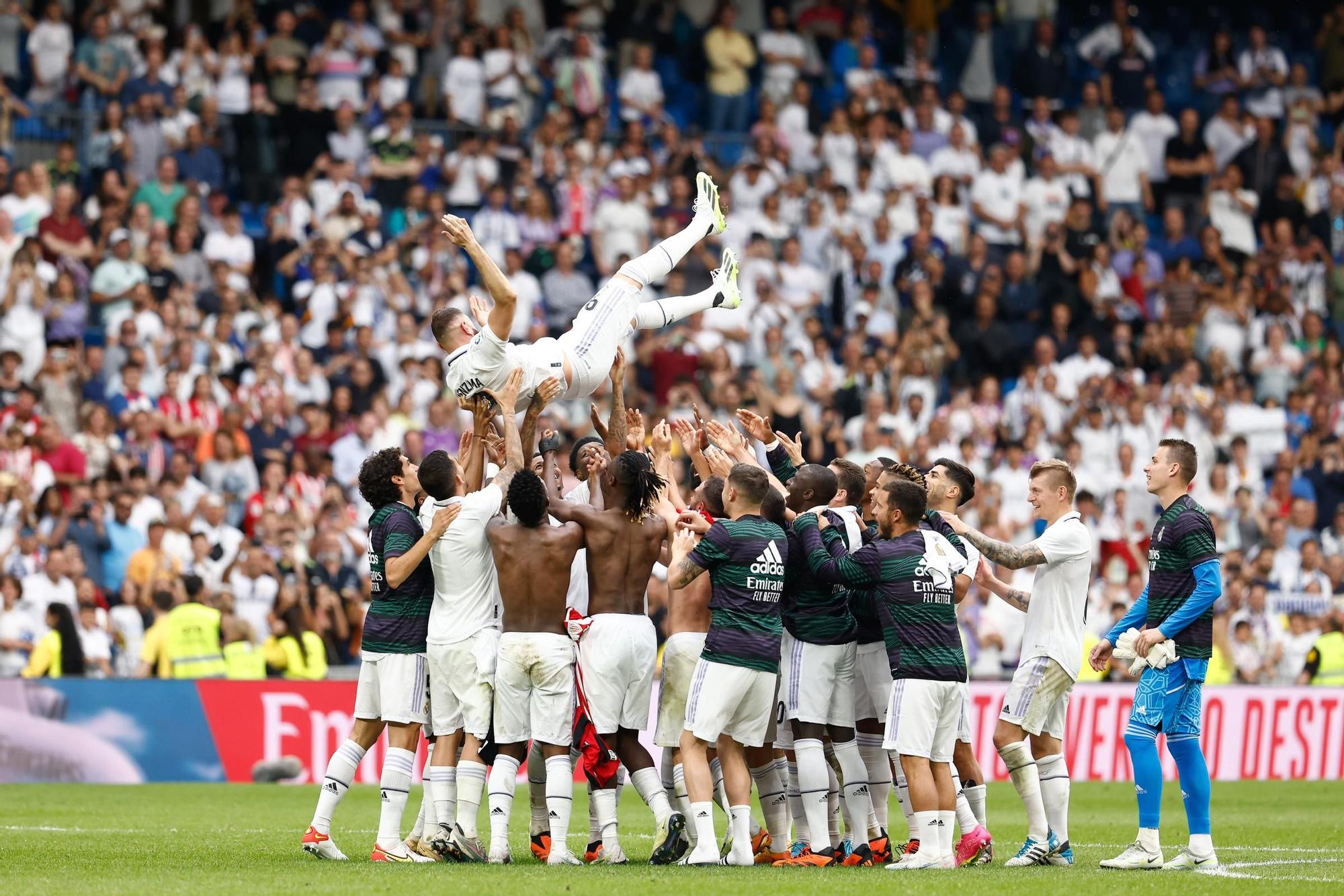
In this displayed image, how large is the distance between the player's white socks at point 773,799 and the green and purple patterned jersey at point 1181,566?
8.63 ft

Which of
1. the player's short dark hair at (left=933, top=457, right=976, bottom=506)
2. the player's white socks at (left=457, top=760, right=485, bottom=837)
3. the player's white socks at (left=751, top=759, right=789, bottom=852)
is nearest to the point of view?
the player's white socks at (left=457, top=760, right=485, bottom=837)

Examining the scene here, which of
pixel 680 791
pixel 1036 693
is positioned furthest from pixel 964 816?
pixel 680 791

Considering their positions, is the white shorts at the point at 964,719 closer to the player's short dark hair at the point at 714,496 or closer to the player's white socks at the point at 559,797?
the player's short dark hair at the point at 714,496

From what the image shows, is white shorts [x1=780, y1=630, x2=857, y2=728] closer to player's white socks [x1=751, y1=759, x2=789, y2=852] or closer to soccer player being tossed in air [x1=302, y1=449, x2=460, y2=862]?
player's white socks [x1=751, y1=759, x2=789, y2=852]

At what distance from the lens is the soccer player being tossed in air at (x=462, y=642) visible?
39.5ft

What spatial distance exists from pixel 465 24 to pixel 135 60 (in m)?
4.86

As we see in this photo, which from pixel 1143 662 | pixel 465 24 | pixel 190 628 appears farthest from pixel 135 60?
pixel 1143 662

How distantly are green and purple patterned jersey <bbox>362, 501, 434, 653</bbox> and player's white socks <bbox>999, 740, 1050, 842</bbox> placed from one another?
12.7 ft

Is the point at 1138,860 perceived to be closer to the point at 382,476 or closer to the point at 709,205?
the point at 382,476

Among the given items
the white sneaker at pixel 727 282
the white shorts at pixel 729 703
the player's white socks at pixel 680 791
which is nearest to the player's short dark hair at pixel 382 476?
the white shorts at pixel 729 703

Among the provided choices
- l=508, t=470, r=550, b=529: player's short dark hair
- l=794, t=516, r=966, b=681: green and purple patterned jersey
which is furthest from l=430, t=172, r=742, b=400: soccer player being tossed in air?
l=794, t=516, r=966, b=681: green and purple patterned jersey

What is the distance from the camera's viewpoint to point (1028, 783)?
12211 millimetres

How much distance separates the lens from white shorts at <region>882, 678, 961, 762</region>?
37.6 feet

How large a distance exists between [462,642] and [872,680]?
2.72 metres
